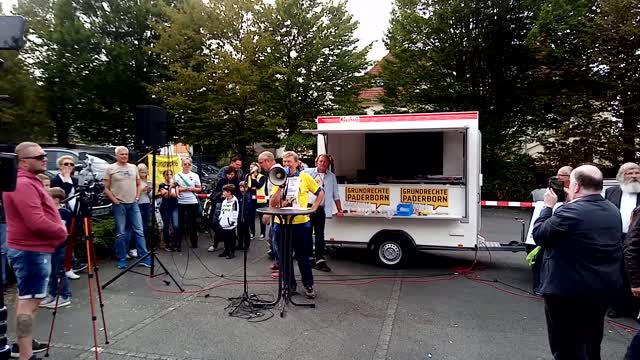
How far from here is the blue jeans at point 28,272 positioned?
3479 mm

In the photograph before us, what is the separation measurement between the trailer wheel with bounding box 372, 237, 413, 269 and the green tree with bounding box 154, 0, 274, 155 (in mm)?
11175

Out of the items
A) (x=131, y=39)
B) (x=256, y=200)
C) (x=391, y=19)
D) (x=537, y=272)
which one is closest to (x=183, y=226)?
(x=256, y=200)

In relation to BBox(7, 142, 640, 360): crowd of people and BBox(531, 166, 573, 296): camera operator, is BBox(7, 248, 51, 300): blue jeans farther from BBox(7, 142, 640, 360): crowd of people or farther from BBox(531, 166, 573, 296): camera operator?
BBox(531, 166, 573, 296): camera operator

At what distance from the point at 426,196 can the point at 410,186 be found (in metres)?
0.28

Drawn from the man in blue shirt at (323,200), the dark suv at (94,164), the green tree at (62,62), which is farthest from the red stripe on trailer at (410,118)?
the green tree at (62,62)

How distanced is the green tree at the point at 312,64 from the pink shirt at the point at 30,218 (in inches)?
621

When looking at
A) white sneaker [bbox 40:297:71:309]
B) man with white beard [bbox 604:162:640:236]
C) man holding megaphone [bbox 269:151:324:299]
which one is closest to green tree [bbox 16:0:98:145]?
white sneaker [bbox 40:297:71:309]

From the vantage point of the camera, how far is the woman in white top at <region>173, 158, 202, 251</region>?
8.20 meters

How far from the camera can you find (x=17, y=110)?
12594 millimetres

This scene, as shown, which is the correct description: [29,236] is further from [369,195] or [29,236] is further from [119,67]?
[119,67]

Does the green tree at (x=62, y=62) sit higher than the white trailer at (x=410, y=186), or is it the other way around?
the green tree at (x=62, y=62)

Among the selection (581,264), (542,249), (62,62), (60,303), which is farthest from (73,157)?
(581,264)

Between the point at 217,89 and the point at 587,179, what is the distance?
15.6 meters

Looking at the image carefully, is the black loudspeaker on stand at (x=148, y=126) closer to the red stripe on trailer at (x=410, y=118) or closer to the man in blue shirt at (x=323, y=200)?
the man in blue shirt at (x=323, y=200)
